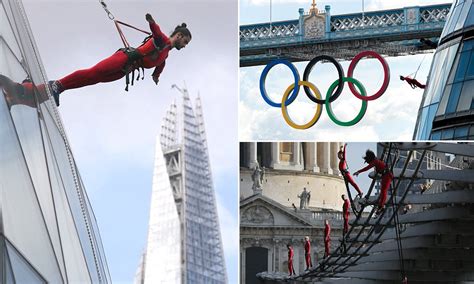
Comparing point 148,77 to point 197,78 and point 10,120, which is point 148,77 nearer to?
point 197,78

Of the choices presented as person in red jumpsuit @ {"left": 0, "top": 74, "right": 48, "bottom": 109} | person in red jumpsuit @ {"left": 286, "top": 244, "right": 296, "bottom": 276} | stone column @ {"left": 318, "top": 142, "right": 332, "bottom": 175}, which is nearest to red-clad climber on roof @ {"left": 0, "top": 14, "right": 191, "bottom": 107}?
person in red jumpsuit @ {"left": 0, "top": 74, "right": 48, "bottom": 109}

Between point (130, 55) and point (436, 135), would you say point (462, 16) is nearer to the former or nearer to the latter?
point (436, 135)

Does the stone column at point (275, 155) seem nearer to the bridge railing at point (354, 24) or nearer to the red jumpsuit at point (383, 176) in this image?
the red jumpsuit at point (383, 176)

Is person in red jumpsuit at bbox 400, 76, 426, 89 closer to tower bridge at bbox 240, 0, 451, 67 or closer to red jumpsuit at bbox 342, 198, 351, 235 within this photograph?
tower bridge at bbox 240, 0, 451, 67

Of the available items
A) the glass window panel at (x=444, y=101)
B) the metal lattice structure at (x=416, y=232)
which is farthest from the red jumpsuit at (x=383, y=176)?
the glass window panel at (x=444, y=101)

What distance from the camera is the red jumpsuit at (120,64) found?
22.3 m

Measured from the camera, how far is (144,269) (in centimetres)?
2241

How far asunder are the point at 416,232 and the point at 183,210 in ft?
12.3

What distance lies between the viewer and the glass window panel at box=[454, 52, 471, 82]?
81.2 feet

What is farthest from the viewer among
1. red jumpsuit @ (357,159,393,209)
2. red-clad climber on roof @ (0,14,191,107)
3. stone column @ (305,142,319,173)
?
stone column @ (305,142,319,173)

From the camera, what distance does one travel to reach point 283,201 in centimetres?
2594

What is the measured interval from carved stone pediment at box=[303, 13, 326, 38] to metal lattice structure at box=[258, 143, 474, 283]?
470cm

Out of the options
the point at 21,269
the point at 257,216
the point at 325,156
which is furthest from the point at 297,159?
the point at 21,269

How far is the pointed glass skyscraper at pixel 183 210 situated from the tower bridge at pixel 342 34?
575cm
